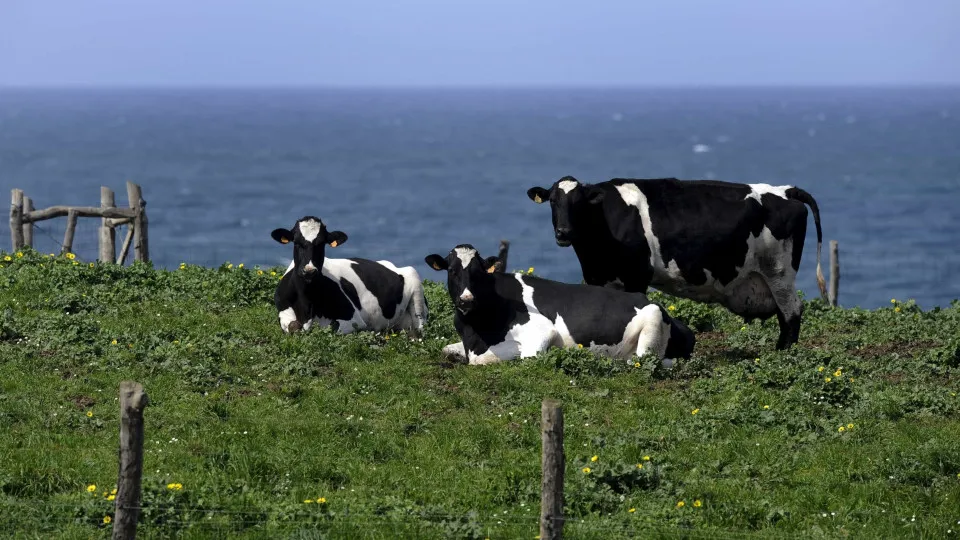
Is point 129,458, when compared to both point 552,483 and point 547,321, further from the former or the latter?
point 547,321

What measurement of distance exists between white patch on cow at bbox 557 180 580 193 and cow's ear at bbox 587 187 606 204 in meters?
0.23

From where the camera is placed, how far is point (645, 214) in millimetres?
19031

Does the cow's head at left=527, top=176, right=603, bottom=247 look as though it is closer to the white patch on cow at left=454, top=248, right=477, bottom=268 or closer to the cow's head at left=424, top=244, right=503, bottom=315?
the cow's head at left=424, top=244, right=503, bottom=315

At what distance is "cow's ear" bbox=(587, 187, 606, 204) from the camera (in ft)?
61.9

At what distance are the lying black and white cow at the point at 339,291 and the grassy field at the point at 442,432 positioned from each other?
0.56 metres

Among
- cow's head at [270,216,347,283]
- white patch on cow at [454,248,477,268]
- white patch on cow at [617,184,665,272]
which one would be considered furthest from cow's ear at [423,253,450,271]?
white patch on cow at [617,184,665,272]

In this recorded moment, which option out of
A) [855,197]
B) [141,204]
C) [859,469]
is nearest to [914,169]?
[855,197]

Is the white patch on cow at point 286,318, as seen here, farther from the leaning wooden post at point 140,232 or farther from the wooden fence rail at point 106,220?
the leaning wooden post at point 140,232

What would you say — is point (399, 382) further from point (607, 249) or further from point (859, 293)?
point (859, 293)

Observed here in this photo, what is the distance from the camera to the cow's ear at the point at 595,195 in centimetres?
1886

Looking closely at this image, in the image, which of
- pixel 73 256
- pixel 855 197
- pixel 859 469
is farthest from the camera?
pixel 855 197

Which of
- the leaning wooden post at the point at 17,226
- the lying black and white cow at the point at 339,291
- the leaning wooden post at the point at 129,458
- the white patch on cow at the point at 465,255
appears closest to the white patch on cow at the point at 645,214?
the white patch on cow at the point at 465,255

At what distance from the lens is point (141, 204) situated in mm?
26812

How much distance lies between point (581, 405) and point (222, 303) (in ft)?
23.5
